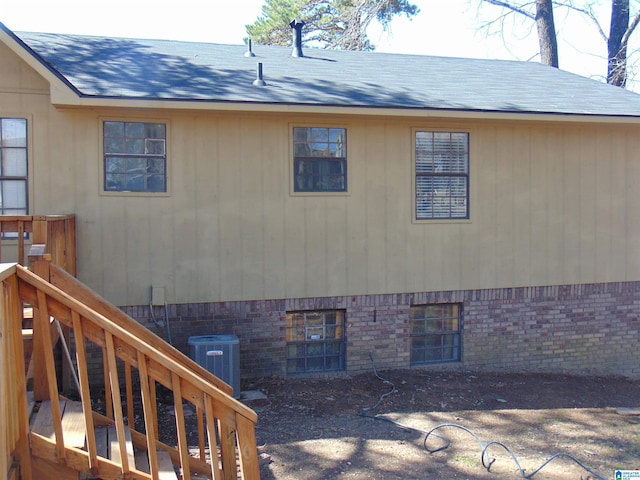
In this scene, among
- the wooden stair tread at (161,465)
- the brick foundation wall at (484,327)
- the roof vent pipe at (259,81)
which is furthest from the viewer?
the roof vent pipe at (259,81)

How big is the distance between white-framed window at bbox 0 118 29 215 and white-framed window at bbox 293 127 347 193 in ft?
11.4

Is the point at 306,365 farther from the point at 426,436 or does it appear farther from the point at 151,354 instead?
the point at 151,354

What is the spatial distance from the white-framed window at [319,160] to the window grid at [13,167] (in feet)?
11.4

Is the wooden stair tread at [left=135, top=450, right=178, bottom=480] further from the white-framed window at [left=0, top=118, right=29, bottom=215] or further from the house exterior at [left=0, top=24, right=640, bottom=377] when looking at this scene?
the white-framed window at [left=0, top=118, right=29, bottom=215]

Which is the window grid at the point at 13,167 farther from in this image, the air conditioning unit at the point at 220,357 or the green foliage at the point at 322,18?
the green foliage at the point at 322,18

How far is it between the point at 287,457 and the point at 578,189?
22.0 ft

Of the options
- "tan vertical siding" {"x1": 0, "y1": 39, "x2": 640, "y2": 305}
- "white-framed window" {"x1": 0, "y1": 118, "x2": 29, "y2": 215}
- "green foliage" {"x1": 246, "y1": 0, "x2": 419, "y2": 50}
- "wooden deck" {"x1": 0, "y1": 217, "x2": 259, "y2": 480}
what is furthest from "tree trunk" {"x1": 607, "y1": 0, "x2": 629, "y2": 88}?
"wooden deck" {"x1": 0, "y1": 217, "x2": 259, "y2": 480}

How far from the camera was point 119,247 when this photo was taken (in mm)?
8555

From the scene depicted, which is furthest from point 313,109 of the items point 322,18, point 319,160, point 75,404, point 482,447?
point 322,18

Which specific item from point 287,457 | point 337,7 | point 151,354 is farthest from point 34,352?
point 337,7

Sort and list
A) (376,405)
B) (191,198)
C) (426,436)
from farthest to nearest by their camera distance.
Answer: (191,198)
(376,405)
(426,436)

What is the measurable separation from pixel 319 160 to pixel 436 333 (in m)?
3.18

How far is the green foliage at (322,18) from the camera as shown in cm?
2330

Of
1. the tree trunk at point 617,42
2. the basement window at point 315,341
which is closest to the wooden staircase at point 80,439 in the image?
the basement window at point 315,341
